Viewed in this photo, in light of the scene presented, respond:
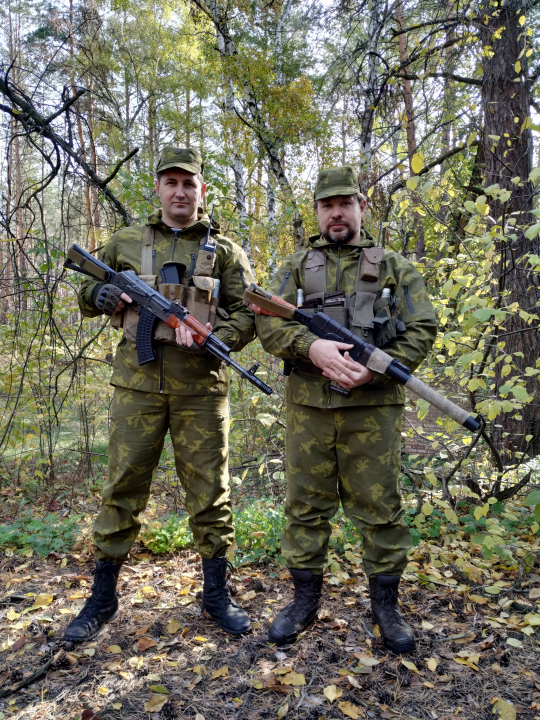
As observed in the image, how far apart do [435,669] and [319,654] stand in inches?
23.5

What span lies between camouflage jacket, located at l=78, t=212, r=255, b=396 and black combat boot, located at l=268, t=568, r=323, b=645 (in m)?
1.24

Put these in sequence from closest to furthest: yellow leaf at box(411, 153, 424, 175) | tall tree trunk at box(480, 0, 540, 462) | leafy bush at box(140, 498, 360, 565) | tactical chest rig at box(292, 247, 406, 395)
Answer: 1. yellow leaf at box(411, 153, 424, 175)
2. tactical chest rig at box(292, 247, 406, 395)
3. leafy bush at box(140, 498, 360, 565)
4. tall tree trunk at box(480, 0, 540, 462)

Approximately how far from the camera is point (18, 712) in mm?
2166

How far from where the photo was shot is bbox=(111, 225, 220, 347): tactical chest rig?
2.97m

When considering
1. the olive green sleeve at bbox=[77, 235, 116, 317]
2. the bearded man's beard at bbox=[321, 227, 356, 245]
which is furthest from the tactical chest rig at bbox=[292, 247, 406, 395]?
the olive green sleeve at bbox=[77, 235, 116, 317]

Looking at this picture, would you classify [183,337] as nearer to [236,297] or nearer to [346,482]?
[236,297]

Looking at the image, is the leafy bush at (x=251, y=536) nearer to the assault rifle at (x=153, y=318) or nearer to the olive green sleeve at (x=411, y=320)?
the assault rifle at (x=153, y=318)

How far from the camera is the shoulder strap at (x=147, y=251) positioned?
120 inches

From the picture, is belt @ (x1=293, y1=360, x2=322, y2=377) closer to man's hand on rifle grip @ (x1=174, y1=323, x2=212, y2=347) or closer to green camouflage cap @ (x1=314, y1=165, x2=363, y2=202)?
man's hand on rifle grip @ (x1=174, y1=323, x2=212, y2=347)

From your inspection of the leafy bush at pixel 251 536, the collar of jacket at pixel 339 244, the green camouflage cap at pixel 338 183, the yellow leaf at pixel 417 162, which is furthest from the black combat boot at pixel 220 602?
the yellow leaf at pixel 417 162

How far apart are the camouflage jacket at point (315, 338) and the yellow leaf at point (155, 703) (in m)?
1.62

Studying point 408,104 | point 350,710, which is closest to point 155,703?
point 350,710

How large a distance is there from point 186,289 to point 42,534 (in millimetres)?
2689

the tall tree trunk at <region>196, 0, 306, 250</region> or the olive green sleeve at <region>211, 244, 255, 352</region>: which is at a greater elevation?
the tall tree trunk at <region>196, 0, 306, 250</region>
